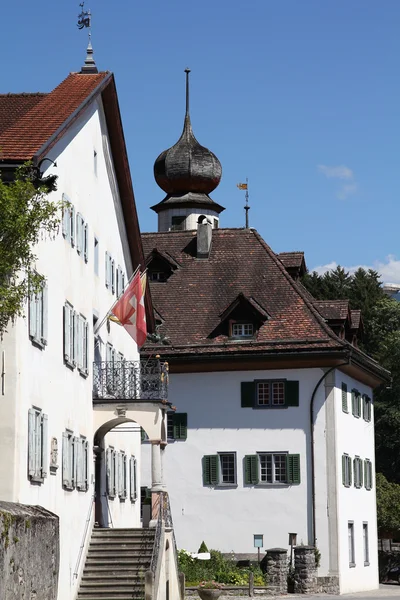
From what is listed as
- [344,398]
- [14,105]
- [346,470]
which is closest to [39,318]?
[14,105]

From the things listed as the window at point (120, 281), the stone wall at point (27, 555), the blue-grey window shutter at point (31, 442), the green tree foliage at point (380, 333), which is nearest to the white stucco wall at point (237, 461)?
the window at point (120, 281)

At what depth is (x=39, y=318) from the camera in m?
29.0

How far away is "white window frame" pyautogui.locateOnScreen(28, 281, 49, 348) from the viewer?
2819 cm

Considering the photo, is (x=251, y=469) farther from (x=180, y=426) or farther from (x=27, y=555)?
(x=27, y=555)

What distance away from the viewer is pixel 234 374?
4847 cm

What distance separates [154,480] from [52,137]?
1015 cm

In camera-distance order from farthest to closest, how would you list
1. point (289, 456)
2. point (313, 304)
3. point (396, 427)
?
point (396, 427) < point (313, 304) < point (289, 456)

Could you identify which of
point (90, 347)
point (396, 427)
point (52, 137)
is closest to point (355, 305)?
point (396, 427)

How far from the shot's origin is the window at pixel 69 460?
103 ft

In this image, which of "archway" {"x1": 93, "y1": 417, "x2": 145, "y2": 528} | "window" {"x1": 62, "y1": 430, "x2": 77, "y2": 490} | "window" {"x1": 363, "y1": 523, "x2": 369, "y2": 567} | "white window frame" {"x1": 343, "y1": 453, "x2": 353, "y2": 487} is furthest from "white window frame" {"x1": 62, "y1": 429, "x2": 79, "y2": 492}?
"window" {"x1": 363, "y1": 523, "x2": 369, "y2": 567}

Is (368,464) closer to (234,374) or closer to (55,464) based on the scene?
(234,374)

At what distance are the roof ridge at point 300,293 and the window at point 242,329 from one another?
232cm

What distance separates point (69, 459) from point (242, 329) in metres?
18.0

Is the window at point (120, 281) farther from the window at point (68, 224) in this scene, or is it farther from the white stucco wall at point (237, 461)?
the white stucco wall at point (237, 461)
